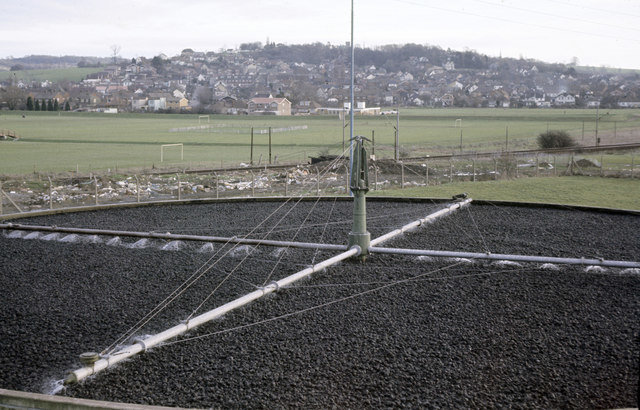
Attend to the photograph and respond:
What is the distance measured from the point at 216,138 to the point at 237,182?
37.5 m

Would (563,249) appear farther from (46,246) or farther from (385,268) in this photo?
(46,246)

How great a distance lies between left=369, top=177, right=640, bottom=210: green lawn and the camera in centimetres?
2428

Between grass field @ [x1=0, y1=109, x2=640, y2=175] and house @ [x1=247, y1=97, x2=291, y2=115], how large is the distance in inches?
464

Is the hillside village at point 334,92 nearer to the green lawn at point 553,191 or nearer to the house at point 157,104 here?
the house at point 157,104

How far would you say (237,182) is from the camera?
33375 millimetres

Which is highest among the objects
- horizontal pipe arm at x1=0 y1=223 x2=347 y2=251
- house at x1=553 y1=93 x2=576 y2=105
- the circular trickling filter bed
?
house at x1=553 y1=93 x2=576 y2=105

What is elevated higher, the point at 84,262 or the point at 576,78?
the point at 576,78

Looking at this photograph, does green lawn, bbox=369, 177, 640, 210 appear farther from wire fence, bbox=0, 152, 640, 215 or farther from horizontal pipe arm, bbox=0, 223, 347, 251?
horizontal pipe arm, bbox=0, 223, 347, 251

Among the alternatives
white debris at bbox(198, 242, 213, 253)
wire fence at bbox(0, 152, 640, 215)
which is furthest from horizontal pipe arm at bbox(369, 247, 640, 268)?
wire fence at bbox(0, 152, 640, 215)

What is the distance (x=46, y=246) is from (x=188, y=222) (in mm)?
3965

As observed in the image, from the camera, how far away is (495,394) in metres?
7.42

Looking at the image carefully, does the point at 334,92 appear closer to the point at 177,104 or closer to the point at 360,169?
the point at 177,104

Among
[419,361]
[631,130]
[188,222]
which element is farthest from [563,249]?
[631,130]

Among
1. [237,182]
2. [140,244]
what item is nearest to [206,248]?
[140,244]
